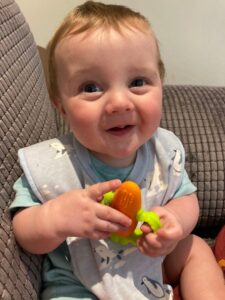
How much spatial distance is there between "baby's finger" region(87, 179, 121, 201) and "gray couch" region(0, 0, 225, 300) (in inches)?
4.8

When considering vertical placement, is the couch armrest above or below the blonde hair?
below

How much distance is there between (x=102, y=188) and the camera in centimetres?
56

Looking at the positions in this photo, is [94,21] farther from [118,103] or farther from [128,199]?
[128,199]

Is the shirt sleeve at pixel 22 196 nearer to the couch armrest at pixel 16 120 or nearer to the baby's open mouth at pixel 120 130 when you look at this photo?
the couch armrest at pixel 16 120

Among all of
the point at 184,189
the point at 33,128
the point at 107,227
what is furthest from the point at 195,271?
the point at 33,128

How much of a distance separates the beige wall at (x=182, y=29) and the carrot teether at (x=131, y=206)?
90 cm

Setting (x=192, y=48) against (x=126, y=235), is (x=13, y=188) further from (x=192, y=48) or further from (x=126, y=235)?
(x=192, y=48)

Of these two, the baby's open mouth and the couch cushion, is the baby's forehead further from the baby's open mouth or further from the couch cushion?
the couch cushion

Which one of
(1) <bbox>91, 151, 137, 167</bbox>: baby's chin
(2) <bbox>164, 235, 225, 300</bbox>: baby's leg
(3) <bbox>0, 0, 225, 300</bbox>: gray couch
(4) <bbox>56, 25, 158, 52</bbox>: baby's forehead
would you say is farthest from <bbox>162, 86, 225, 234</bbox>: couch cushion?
(4) <bbox>56, 25, 158, 52</bbox>: baby's forehead

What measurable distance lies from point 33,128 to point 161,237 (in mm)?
297

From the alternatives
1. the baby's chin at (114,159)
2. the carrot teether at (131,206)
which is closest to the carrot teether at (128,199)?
the carrot teether at (131,206)

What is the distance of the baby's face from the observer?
0.61 metres

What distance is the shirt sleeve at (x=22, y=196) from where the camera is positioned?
626 mm

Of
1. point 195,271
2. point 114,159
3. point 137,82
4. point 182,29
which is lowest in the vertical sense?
point 195,271
